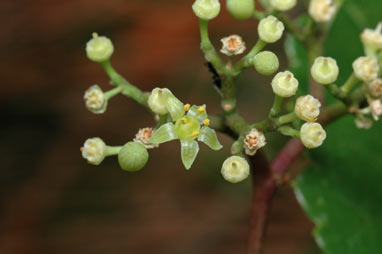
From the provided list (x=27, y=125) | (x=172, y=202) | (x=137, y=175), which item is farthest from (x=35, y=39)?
(x=172, y=202)

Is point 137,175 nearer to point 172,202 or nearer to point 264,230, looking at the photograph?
point 172,202

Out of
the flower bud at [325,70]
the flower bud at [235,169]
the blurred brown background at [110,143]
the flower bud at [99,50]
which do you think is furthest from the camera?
the blurred brown background at [110,143]

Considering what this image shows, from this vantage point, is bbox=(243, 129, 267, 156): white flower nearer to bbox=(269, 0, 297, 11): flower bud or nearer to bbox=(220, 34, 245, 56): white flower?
bbox=(220, 34, 245, 56): white flower

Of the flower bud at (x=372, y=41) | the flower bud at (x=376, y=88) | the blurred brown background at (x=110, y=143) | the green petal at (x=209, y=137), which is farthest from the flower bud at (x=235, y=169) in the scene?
the blurred brown background at (x=110, y=143)

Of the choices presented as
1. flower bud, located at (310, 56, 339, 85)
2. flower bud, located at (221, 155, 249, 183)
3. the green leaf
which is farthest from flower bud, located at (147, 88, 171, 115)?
the green leaf

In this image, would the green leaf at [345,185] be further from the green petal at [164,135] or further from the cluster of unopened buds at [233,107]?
the green petal at [164,135]
